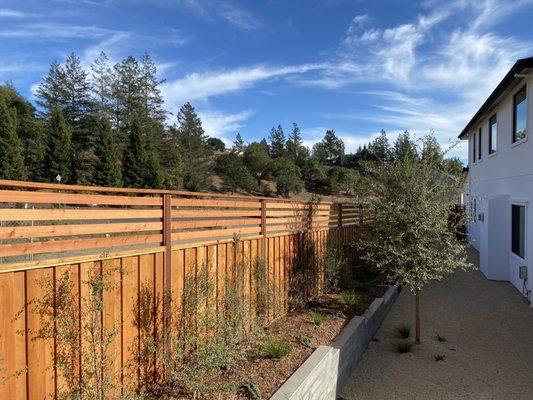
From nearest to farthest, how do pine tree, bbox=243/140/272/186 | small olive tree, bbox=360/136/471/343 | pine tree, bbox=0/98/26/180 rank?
small olive tree, bbox=360/136/471/343
pine tree, bbox=0/98/26/180
pine tree, bbox=243/140/272/186

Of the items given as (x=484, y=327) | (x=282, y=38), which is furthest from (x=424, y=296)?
(x=282, y=38)

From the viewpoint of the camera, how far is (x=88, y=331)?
2.79 m

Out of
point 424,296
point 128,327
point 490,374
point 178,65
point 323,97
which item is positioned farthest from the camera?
point 323,97

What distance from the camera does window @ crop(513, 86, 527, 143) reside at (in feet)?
29.6

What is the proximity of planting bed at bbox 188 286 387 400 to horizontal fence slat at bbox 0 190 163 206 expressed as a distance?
175 cm

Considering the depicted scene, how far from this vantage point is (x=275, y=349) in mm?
4293

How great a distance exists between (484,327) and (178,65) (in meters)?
14.5

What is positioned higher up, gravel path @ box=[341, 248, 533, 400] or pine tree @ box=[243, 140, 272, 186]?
pine tree @ box=[243, 140, 272, 186]

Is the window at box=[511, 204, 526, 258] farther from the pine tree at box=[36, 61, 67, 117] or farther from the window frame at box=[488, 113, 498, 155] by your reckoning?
the pine tree at box=[36, 61, 67, 117]

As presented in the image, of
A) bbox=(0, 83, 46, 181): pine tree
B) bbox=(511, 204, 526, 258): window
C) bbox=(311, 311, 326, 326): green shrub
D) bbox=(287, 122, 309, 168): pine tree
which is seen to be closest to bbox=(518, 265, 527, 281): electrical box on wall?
bbox=(511, 204, 526, 258): window

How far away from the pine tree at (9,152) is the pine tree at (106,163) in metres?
6.29

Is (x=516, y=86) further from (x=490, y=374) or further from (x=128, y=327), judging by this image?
(x=128, y=327)

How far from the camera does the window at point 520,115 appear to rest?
9008mm

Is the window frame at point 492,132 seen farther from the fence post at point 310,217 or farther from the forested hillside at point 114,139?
the forested hillside at point 114,139
